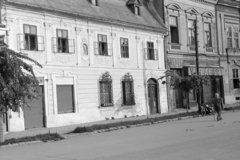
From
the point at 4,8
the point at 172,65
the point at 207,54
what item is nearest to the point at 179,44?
the point at 172,65

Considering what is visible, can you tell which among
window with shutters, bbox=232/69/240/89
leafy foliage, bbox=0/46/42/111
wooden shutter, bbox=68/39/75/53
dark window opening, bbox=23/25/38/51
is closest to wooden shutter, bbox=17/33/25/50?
dark window opening, bbox=23/25/38/51

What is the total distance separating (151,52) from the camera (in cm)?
2761

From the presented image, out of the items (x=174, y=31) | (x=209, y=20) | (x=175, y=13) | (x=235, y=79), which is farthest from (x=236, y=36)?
(x=175, y=13)

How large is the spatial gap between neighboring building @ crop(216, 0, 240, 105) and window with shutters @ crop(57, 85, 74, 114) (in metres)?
18.1

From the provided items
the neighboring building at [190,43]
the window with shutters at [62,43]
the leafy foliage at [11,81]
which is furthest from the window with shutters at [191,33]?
the leafy foliage at [11,81]

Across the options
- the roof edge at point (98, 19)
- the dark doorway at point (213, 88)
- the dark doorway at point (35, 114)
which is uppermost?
the roof edge at point (98, 19)

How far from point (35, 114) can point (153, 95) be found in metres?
10.8

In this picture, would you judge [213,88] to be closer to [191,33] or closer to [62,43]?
[191,33]

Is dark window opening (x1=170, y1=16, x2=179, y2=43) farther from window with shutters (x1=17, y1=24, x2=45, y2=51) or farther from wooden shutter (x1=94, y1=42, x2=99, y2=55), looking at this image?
window with shutters (x1=17, y1=24, x2=45, y2=51)

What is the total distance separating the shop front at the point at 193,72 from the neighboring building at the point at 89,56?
57.0 inches

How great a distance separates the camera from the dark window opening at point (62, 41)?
2095 cm

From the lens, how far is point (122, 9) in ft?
87.4

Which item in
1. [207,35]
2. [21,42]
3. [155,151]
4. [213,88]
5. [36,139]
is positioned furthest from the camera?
[213,88]

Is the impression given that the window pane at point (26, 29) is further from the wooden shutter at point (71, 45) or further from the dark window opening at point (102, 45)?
the dark window opening at point (102, 45)
